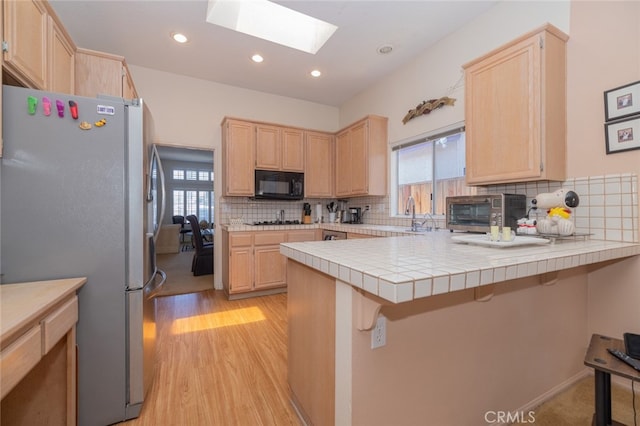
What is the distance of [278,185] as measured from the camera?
397 cm

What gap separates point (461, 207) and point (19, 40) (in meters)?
3.08

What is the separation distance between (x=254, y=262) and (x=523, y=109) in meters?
3.18

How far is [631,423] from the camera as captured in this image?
146 centimetres

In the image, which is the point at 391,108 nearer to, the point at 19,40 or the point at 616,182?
the point at 616,182

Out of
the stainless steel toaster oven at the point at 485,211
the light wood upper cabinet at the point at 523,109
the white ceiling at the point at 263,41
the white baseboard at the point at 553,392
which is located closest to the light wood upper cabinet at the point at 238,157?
the white ceiling at the point at 263,41

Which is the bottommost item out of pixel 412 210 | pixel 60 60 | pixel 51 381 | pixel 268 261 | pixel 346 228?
pixel 51 381

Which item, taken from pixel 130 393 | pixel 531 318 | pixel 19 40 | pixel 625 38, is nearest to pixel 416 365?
pixel 531 318

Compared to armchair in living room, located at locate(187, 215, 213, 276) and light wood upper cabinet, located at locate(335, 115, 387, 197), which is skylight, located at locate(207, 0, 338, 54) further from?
armchair in living room, located at locate(187, 215, 213, 276)

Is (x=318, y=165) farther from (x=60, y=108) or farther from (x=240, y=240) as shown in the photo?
(x=60, y=108)

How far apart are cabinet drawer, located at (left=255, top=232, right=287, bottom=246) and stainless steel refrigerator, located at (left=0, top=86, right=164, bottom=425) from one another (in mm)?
1964

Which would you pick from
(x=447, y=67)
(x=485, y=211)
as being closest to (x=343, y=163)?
(x=447, y=67)

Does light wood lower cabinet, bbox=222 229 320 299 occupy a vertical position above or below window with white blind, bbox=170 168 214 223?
below

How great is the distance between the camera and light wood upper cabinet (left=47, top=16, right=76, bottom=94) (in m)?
1.78

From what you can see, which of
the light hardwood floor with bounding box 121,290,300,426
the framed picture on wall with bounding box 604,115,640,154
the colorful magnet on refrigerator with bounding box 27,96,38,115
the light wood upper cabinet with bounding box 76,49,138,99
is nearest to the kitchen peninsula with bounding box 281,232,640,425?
the light hardwood floor with bounding box 121,290,300,426
